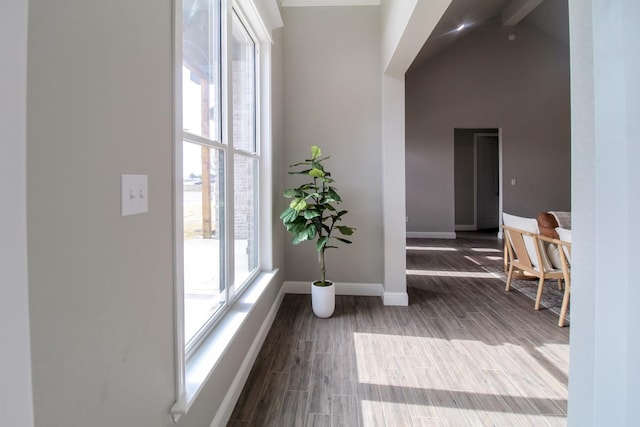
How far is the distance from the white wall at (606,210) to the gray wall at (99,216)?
1042 millimetres

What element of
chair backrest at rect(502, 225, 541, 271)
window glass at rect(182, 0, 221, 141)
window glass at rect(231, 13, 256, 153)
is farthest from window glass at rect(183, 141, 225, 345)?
chair backrest at rect(502, 225, 541, 271)

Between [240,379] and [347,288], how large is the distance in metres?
1.79

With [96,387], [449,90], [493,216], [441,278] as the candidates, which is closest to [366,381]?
[96,387]

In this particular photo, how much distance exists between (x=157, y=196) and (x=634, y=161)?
3.77ft

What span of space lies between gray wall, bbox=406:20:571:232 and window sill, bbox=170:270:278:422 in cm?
567

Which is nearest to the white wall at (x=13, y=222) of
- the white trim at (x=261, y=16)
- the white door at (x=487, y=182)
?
the white trim at (x=261, y=16)

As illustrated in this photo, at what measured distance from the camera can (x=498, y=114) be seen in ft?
22.2

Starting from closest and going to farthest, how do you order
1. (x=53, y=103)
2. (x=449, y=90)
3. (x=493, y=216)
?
(x=53, y=103)
(x=449, y=90)
(x=493, y=216)

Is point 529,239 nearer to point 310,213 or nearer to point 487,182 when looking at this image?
point 310,213

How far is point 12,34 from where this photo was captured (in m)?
0.45

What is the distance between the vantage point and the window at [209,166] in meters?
1.40

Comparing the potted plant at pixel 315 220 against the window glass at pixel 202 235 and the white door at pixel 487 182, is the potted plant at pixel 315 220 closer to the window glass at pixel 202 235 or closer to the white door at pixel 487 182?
the window glass at pixel 202 235

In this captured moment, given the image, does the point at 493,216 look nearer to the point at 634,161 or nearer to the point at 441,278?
the point at 441,278

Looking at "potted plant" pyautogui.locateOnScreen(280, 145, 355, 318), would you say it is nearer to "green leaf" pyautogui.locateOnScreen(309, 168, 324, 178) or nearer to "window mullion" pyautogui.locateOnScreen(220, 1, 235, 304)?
"green leaf" pyautogui.locateOnScreen(309, 168, 324, 178)
